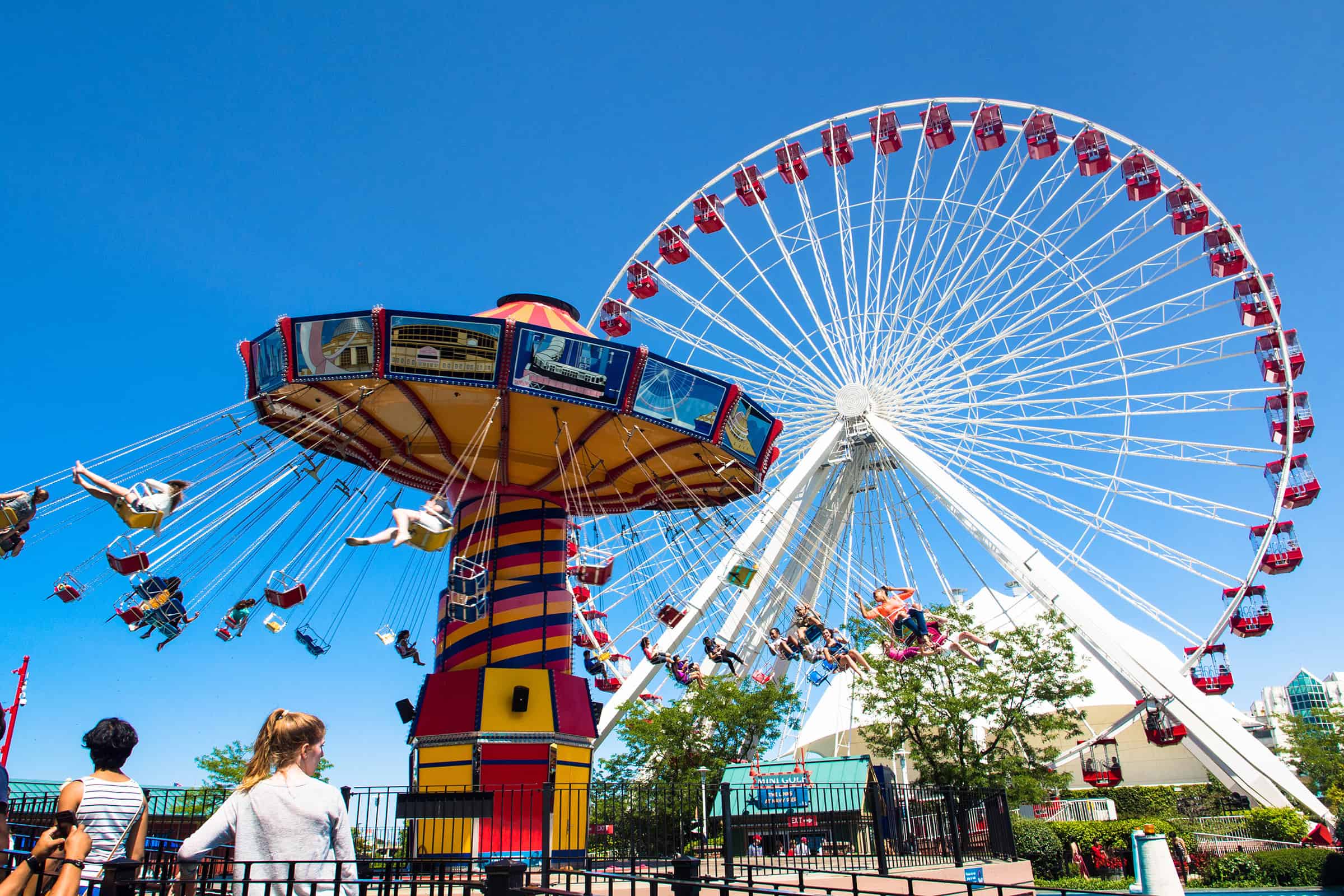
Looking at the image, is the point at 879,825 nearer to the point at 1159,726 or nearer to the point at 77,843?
the point at 77,843

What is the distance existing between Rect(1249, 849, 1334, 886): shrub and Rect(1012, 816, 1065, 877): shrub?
429 cm

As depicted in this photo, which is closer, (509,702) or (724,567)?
(509,702)

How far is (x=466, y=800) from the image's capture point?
1148 cm

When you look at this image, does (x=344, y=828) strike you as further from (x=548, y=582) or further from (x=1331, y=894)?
(x=1331, y=894)

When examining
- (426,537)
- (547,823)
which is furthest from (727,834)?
(426,537)

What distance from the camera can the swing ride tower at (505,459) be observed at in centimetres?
1341

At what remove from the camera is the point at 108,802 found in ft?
15.7

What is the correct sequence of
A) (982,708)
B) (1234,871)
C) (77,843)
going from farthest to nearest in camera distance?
(982,708), (1234,871), (77,843)

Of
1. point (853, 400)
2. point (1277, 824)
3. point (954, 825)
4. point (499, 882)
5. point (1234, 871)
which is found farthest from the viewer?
point (853, 400)

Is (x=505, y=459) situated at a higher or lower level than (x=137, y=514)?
higher

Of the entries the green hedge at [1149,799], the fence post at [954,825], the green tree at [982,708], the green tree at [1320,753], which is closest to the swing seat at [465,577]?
the fence post at [954,825]

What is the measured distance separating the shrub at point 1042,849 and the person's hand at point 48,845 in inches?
896

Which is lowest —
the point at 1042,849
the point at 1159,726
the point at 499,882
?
the point at 1042,849

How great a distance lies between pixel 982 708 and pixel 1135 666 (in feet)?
13.8
